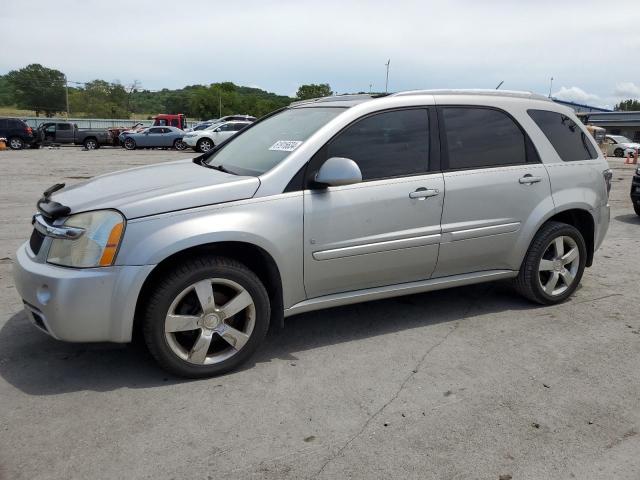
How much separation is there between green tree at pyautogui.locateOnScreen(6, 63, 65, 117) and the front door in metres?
98.2

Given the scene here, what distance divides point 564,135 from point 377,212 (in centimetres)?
209

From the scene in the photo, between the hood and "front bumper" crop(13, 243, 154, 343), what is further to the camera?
the hood

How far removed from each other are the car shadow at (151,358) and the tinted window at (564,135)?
1339 millimetres

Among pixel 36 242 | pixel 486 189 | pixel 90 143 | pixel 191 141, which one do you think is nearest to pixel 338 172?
pixel 486 189

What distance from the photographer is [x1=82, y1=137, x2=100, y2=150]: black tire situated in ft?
99.3

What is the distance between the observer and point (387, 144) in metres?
3.82

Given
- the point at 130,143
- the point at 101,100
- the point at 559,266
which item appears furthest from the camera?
the point at 101,100

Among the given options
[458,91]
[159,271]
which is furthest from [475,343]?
[159,271]

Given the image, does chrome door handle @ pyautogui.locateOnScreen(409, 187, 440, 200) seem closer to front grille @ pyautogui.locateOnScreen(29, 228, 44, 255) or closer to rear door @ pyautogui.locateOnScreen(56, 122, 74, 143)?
front grille @ pyautogui.locateOnScreen(29, 228, 44, 255)

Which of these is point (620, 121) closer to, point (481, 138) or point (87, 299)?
point (481, 138)

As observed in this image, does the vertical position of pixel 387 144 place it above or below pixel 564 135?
below

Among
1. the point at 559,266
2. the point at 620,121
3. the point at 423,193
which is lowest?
the point at 559,266

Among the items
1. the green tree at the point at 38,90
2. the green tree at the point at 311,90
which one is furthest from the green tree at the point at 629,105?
the green tree at the point at 38,90

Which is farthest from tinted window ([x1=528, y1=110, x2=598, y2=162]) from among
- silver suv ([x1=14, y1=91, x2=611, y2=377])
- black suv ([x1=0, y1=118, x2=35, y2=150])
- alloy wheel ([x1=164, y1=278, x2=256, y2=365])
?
black suv ([x1=0, y1=118, x2=35, y2=150])
